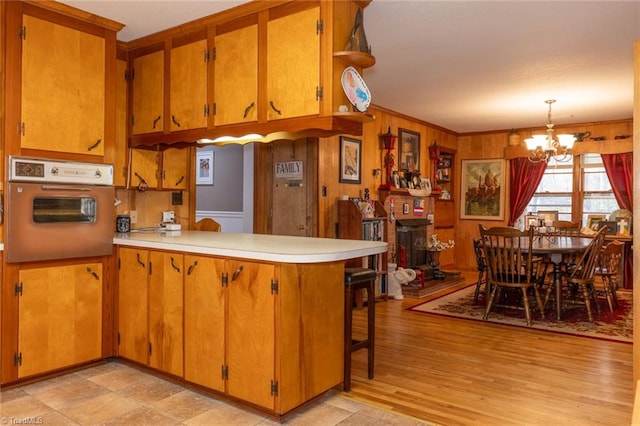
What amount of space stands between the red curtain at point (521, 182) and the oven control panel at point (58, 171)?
6603mm

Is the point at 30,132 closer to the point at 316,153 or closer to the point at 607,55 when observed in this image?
the point at 316,153

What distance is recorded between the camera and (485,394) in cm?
291

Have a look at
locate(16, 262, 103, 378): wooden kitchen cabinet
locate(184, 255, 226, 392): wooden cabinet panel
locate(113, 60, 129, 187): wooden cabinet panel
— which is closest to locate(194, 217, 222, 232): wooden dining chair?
locate(113, 60, 129, 187): wooden cabinet panel

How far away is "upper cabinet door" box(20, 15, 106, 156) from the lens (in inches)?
116

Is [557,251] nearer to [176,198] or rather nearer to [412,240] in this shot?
[412,240]

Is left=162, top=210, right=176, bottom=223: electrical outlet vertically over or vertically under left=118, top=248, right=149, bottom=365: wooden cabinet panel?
over

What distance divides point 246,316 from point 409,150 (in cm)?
515

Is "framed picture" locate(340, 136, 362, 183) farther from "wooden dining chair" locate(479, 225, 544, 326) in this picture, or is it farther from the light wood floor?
the light wood floor

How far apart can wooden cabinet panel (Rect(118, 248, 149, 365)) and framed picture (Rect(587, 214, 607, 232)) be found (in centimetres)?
657

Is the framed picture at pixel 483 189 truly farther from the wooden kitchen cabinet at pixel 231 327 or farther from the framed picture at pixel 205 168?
the wooden kitchen cabinet at pixel 231 327

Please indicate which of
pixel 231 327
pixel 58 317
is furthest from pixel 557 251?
pixel 58 317

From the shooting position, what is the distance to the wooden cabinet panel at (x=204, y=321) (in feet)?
8.84

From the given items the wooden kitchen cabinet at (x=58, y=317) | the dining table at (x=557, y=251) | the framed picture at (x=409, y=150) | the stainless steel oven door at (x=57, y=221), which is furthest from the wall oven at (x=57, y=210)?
the framed picture at (x=409, y=150)

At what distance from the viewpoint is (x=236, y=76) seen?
10.2 ft
